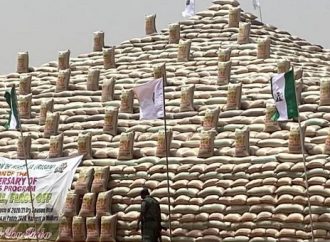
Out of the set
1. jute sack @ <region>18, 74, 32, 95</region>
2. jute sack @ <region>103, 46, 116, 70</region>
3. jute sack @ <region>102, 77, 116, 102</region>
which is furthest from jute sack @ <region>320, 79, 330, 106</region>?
jute sack @ <region>18, 74, 32, 95</region>

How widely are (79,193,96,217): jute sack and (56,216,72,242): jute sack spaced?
0.90 ft

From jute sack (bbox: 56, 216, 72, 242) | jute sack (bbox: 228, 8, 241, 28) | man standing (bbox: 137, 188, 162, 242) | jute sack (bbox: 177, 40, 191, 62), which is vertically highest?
jute sack (bbox: 228, 8, 241, 28)

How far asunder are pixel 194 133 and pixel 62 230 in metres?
2.21

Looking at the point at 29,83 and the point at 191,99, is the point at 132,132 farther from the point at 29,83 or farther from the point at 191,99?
the point at 29,83

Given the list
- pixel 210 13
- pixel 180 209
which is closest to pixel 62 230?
pixel 180 209

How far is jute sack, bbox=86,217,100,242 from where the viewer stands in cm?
1364

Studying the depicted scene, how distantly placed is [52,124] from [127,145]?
1.73m

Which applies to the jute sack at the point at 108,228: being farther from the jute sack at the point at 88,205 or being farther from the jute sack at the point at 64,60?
the jute sack at the point at 64,60

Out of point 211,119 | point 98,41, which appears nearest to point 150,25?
point 98,41

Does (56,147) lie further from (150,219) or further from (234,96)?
(150,219)

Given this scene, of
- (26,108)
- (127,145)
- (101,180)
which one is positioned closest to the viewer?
(101,180)

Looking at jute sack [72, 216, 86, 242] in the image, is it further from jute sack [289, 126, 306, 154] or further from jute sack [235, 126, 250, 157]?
jute sack [289, 126, 306, 154]

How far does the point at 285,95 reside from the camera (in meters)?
11.5

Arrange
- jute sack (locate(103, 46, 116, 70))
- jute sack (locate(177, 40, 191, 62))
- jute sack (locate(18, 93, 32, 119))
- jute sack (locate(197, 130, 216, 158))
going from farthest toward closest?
jute sack (locate(103, 46, 116, 70)), jute sack (locate(177, 40, 191, 62)), jute sack (locate(18, 93, 32, 119)), jute sack (locate(197, 130, 216, 158))
